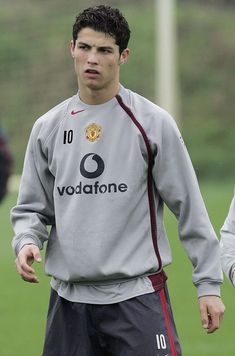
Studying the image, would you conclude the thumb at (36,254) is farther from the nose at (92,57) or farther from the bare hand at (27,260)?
the nose at (92,57)

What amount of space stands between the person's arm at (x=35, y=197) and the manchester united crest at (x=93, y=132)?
8.2 inches

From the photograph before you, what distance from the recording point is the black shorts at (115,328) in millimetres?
5480

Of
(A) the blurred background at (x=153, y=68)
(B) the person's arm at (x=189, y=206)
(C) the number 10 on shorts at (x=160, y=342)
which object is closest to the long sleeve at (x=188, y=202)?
(B) the person's arm at (x=189, y=206)

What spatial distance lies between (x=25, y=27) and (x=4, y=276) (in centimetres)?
1694

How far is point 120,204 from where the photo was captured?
18.1ft

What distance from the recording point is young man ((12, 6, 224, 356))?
550 centimetres

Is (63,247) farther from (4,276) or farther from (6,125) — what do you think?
(6,125)

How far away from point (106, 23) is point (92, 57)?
160mm

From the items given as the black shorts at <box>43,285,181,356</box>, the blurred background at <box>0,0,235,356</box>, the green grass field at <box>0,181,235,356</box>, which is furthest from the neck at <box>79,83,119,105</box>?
the blurred background at <box>0,0,235,356</box>

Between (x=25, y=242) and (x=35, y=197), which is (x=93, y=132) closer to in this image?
(x=35, y=197)

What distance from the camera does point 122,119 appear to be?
561 cm

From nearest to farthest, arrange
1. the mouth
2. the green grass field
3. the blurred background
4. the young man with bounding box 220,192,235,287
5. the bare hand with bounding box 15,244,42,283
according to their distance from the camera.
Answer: the bare hand with bounding box 15,244,42,283 → the mouth → the young man with bounding box 220,192,235,287 → the green grass field → the blurred background

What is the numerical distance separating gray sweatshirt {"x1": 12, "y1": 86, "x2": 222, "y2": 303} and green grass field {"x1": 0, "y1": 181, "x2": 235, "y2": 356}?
3723mm

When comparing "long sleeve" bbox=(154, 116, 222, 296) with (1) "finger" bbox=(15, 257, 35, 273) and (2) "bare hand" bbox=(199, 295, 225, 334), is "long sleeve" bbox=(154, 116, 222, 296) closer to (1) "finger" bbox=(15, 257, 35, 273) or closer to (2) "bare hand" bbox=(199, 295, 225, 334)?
(2) "bare hand" bbox=(199, 295, 225, 334)
